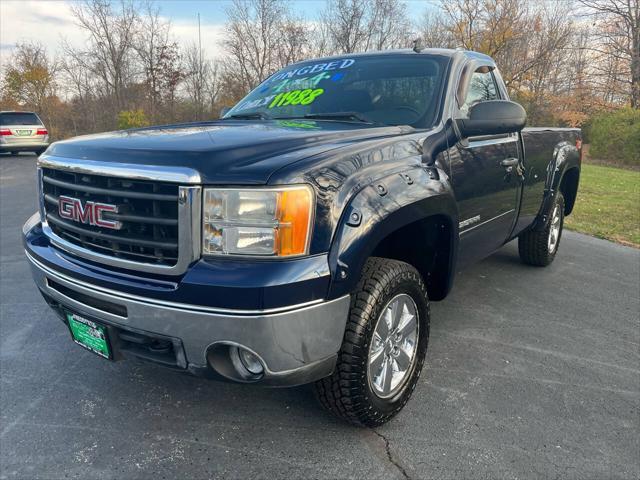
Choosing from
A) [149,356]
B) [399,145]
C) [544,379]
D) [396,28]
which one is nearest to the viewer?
[149,356]

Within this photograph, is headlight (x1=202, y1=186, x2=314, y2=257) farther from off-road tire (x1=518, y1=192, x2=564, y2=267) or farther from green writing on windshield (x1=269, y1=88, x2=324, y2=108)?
off-road tire (x1=518, y1=192, x2=564, y2=267)

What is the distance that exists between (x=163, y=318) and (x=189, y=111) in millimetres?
27649

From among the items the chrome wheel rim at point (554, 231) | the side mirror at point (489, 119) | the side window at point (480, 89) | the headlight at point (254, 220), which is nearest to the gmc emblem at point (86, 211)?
the headlight at point (254, 220)

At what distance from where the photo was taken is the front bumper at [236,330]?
5.88ft

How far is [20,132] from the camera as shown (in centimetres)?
1636

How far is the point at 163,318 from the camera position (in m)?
1.87

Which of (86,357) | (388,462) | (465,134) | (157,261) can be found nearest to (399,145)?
(465,134)

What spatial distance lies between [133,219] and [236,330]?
0.62m

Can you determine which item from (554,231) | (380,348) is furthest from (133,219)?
(554,231)

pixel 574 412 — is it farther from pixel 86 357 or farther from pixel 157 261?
pixel 86 357

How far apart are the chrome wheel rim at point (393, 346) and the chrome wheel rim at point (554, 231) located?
2988 millimetres

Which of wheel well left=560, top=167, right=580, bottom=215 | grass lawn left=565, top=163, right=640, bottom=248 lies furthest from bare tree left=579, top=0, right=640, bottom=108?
wheel well left=560, top=167, right=580, bottom=215

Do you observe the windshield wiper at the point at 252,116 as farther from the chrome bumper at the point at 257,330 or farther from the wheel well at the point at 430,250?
the chrome bumper at the point at 257,330

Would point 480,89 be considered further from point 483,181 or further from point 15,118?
point 15,118
